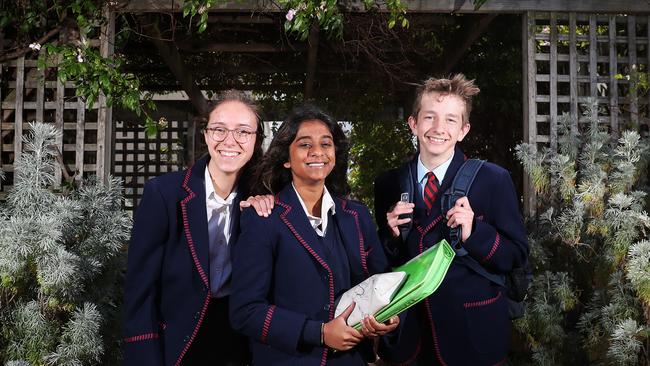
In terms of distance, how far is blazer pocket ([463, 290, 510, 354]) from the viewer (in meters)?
2.14

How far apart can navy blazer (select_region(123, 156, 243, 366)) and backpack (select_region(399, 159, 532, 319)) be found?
1.97 ft

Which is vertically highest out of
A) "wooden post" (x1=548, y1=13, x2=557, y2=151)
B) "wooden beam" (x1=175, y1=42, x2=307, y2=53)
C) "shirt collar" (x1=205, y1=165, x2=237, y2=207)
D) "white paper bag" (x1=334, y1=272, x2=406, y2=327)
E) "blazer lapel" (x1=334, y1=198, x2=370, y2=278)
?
"wooden beam" (x1=175, y1=42, x2=307, y2=53)

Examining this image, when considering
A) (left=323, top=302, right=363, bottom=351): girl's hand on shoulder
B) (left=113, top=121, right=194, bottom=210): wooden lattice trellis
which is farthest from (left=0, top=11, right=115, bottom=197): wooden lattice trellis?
(left=113, top=121, right=194, bottom=210): wooden lattice trellis

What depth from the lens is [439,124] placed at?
7.30 ft

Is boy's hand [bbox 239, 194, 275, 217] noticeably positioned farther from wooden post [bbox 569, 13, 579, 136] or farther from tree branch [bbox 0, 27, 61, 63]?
wooden post [bbox 569, 13, 579, 136]

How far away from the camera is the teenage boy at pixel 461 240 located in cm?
213

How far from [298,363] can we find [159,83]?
7.76 metres

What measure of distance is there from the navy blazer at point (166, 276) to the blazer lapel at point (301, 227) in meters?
0.27

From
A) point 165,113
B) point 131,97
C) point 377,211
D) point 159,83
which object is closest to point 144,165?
point 165,113

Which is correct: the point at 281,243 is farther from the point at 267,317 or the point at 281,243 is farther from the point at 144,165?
the point at 144,165

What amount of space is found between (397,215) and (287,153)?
0.41 metres

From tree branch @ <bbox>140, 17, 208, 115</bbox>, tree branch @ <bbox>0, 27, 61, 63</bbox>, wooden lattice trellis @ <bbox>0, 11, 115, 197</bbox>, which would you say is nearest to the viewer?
tree branch @ <bbox>0, 27, 61, 63</bbox>

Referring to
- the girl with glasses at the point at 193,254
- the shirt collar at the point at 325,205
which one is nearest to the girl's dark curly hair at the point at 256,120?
the girl with glasses at the point at 193,254

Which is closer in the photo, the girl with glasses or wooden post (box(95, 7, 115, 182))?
the girl with glasses
